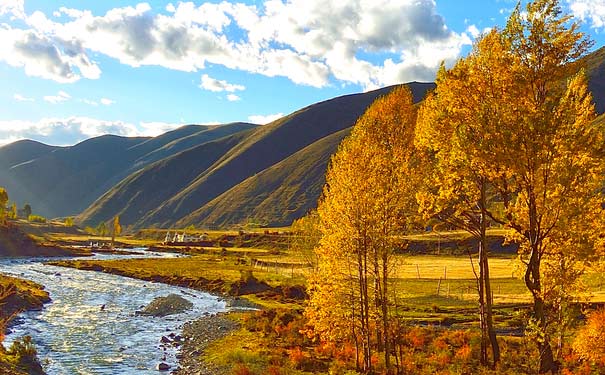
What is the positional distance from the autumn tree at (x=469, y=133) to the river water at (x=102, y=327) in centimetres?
2350

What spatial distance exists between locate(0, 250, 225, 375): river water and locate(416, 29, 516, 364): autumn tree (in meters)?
23.5

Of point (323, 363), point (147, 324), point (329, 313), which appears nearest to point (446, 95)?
point (329, 313)

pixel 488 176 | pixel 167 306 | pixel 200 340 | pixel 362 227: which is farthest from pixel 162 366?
pixel 167 306

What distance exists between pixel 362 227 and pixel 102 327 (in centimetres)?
3371

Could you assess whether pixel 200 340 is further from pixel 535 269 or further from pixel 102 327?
pixel 535 269

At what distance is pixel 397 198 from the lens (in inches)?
1119

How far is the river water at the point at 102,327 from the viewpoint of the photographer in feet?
116

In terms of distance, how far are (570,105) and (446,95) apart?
743 cm

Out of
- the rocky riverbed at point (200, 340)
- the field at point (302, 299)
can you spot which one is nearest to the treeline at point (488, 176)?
the field at point (302, 299)

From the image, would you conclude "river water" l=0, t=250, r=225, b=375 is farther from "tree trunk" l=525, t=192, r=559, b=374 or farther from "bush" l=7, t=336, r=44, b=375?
"tree trunk" l=525, t=192, r=559, b=374

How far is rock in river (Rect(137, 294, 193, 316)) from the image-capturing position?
192 feet

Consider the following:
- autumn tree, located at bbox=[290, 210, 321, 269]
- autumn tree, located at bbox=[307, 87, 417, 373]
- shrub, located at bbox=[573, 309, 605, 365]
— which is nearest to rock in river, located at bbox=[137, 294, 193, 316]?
autumn tree, located at bbox=[290, 210, 321, 269]

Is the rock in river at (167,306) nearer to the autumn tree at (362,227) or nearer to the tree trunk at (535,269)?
the autumn tree at (362,227)

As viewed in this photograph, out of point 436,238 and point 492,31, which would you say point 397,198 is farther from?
point 436,238
